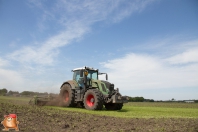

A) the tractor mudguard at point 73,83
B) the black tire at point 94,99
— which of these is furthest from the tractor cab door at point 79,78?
the black tire at point 94,99

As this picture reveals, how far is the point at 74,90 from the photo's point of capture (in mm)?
14156

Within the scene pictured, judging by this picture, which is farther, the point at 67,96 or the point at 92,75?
the point at 67,96

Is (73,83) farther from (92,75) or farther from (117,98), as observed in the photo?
(117,98)

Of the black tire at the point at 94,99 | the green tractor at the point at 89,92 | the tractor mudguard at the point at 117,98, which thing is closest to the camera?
the tractor mudguard at the point at 117,98

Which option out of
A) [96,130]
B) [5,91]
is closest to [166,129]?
[96,130]

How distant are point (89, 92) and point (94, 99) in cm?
54

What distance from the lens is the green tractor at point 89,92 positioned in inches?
452

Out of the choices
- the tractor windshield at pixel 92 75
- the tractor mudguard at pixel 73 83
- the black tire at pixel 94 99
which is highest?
the tractor windshield at pixel 92 75

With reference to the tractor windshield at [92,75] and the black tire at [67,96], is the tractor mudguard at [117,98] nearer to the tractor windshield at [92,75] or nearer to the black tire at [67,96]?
the tractor windshield at [92,75]

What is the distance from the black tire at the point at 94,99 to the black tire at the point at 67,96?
189 cm

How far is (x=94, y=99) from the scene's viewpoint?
11.9m

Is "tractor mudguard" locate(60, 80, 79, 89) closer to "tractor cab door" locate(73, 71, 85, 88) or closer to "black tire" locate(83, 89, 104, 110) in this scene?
"tractor cab door" locate(73, 71, 85, 88)

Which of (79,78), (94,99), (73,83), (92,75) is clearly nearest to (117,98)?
(94,99)

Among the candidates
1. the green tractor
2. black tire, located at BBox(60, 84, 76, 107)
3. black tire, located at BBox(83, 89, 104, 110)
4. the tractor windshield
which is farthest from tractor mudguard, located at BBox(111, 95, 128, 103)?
black tire, located at BBox(60, 84, 76, 107)
